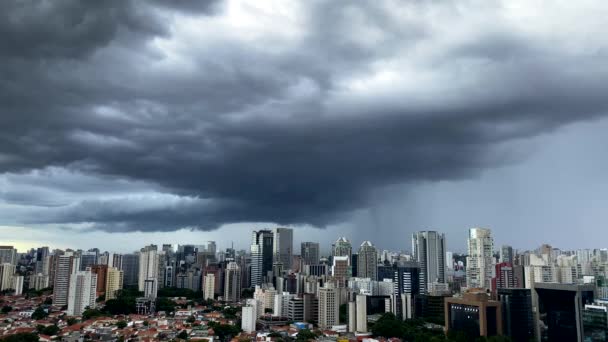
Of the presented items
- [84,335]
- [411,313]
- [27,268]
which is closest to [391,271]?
[411,313]

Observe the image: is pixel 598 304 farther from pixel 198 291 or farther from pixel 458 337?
pixel 198 291

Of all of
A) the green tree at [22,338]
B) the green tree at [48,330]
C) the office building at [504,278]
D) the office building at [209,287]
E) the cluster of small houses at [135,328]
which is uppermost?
the office building at [504,278]

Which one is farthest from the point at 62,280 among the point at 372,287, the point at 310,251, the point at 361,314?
the point at 310,251

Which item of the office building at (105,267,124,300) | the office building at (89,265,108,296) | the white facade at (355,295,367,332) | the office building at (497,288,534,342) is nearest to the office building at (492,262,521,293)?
the office building at (497,288,534,342)

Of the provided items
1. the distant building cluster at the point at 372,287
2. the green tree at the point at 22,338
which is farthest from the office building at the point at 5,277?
the green tree at the point at 22,338

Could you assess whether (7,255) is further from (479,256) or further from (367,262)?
(479,256)

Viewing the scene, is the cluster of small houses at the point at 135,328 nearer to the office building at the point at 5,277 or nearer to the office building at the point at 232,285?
the office building at the point at 232,285
